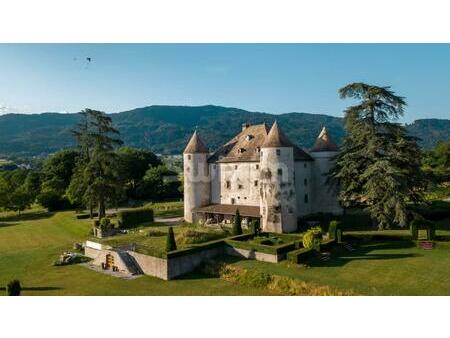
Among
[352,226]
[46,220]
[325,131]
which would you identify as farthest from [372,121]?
[46,220]

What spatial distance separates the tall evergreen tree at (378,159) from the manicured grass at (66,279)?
1665 centimetres

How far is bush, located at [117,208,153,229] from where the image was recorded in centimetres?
4928

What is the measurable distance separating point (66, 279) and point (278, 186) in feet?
71.6

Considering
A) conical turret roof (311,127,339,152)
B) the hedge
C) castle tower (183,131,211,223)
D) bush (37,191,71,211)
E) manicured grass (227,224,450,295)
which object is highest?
conical turret roof (311,127,339,152)

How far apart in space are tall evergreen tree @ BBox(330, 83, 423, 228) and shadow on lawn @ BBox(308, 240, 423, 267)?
254 centimetres

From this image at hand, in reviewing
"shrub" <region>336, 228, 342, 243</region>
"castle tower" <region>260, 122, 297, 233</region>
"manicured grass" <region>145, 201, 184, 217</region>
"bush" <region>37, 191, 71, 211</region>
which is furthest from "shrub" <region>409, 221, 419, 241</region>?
"bush" <region>37, 191, 71, 211</region>

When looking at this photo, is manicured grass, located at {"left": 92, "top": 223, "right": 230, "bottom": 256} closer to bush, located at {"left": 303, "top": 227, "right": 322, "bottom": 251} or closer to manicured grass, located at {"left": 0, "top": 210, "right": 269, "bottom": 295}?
manicured grass, located at {"left": 0, "top": 210, "right": 269, "bottom": 295}

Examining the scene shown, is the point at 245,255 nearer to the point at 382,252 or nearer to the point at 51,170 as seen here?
the point at 382,252

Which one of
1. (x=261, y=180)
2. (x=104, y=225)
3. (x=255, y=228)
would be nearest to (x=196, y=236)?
(x=255, y=228)

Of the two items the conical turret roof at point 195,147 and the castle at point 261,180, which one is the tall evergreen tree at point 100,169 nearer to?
the castle at point 261,180

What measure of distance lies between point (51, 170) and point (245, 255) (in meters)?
60.0

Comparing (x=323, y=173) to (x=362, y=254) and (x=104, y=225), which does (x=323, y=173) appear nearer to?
(x=362, y=254)

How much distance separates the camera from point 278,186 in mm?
41062

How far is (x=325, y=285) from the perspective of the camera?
24062 mm
